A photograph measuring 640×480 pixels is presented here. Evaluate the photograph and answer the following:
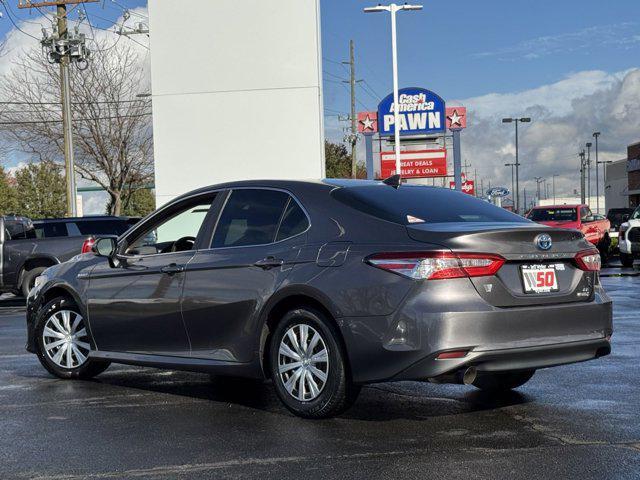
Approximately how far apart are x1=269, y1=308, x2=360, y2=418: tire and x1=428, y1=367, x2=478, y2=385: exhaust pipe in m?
0.59

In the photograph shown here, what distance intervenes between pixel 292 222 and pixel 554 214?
2746 centimetres

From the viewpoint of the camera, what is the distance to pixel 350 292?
597 centimetres

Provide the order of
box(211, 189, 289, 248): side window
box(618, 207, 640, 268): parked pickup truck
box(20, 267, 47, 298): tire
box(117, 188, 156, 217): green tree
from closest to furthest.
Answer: box(211, 189, 289, 248): side window
box(20, 267, 47, 298): tire
box(618, 207, 640, 268): parked pickup truck
box(117, 188, 156, 217): green tree

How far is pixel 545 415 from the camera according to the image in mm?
6297

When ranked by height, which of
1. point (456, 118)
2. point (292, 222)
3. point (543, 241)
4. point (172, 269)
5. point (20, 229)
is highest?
point (456, 118)

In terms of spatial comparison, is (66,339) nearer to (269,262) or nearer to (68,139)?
(269,262)

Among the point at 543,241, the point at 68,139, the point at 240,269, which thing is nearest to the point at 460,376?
the point at 543,241

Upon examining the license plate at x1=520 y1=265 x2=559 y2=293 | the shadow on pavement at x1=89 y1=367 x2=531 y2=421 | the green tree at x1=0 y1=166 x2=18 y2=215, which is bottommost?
the shadow on pavement at x1=89 y1=367 x2=531 y2=421

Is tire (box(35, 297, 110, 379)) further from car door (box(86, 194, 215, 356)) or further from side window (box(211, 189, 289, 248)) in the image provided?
side window (box(211, 189, 289, 248))

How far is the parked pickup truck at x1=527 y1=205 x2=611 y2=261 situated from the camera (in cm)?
3078

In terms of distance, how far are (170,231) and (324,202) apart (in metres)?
3.49

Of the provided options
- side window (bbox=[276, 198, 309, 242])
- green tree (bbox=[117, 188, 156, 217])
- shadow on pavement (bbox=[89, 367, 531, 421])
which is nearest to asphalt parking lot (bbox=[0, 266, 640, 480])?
shadow on pavement (bbox=[89, 367, 531, 421])

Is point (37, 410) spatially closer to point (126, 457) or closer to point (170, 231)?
point (126, 457)

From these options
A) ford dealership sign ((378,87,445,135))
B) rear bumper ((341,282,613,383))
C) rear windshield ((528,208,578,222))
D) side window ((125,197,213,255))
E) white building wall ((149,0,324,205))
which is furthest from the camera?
ford dealership sign ((378,87,445,135))
